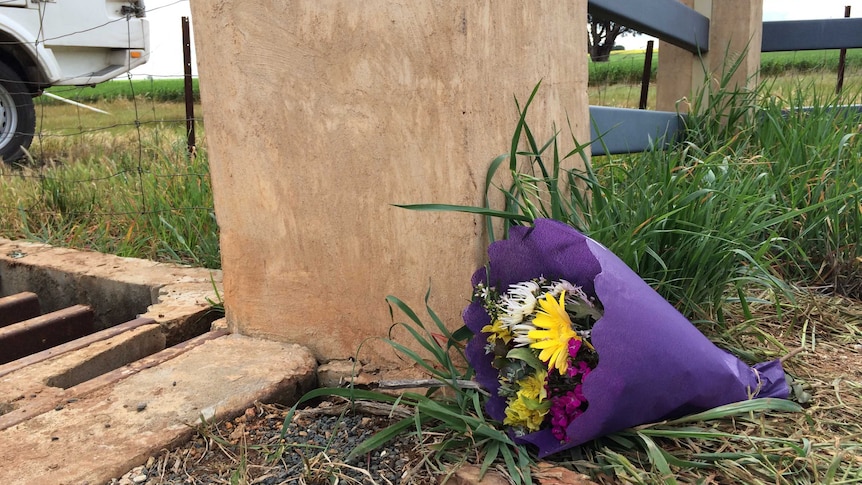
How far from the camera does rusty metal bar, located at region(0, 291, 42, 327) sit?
2.56 metres

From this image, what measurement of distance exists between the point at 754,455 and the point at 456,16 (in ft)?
3.28

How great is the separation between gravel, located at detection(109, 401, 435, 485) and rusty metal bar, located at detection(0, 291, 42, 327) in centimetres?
160

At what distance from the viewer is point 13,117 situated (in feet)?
20.2

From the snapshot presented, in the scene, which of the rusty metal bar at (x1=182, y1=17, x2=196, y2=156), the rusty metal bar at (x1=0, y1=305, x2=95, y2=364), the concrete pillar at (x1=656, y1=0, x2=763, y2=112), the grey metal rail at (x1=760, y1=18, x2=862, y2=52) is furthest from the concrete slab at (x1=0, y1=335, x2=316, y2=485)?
the grey metal rail at (x1=760, y1=18, x2=862, y2=52)

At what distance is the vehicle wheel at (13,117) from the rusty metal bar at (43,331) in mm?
4449

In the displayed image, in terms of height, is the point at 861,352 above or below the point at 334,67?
below

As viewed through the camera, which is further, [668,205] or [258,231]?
[258,231]

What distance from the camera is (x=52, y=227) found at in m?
3.55

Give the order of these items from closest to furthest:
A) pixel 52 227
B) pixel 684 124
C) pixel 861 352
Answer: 1. pixel 861 352
2. pixel 684 124
3. pixel 52 227

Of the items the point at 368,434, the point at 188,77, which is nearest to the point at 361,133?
the point at 368,434

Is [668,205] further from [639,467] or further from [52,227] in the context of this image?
[52,227]

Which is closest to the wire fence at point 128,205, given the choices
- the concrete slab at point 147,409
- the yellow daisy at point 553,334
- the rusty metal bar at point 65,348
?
the rusty metal bar at point 65,348

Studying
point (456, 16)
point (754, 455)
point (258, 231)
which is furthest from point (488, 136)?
point (754, 455)

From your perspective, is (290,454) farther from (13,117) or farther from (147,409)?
(13,117)
